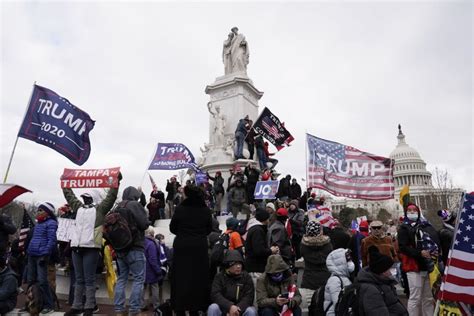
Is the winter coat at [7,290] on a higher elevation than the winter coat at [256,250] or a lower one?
lower

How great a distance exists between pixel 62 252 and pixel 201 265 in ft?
17.3

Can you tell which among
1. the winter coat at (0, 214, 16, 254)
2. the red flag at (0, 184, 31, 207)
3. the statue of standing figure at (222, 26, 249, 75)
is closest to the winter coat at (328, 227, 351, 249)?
the winter coat at (0, 214, 16, 254)

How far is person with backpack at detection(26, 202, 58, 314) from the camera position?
6957mm

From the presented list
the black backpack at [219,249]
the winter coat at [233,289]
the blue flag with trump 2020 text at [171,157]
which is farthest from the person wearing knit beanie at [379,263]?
the blue flag with trump 2020 text at [171,157]

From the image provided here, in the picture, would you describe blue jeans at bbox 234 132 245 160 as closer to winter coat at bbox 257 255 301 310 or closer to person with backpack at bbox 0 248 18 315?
person with backpack at bbox 0 248 18 315

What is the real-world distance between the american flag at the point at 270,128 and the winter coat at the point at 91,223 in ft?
37.9

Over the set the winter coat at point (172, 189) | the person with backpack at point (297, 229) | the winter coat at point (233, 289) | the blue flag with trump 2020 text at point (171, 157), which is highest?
the blue flag with trump 2020 text at point (171, 157)

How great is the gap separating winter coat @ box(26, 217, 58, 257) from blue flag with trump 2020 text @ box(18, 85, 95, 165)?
2.25 metres

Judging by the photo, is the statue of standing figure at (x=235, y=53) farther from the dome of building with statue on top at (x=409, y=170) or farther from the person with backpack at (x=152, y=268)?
the dome of building with statue on top at (x=409, y=170)

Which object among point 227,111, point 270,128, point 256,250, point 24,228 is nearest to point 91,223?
point 256,250

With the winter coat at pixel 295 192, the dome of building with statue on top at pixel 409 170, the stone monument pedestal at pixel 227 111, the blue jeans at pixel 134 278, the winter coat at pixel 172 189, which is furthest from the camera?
the dome of building with statue on top at pixel 409 170

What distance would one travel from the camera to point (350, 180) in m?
11.4

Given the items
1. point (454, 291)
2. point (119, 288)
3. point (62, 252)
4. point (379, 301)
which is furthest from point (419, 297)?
point (62, 252)

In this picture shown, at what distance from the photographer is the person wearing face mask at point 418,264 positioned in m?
6.27
